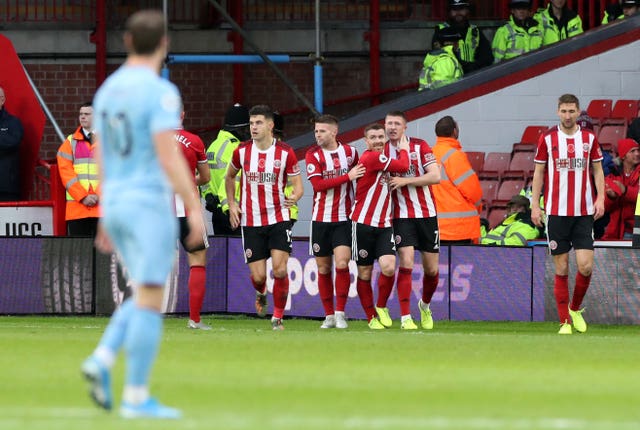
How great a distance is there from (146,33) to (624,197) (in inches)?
437

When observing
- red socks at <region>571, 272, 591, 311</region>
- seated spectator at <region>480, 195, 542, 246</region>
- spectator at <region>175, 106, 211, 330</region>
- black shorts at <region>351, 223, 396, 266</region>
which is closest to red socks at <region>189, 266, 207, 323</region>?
spectator at <region>175, 106, 211, 330</region>

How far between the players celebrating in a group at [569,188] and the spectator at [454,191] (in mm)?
2273

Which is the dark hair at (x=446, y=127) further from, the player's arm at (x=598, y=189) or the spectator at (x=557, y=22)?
the spectator at (x=557, y=22)

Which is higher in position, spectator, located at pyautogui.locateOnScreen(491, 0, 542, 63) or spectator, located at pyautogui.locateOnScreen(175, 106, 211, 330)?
spectator, located at pyautogui.locateOnScreen(491, 0, 542, 63)

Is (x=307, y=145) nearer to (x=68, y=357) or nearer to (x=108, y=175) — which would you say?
(x=68, y=357)

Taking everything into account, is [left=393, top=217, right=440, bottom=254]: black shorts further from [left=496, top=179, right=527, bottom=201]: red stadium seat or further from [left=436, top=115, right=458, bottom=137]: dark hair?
[left=496, top=179, right=527, bottom=201]: red stadium seat

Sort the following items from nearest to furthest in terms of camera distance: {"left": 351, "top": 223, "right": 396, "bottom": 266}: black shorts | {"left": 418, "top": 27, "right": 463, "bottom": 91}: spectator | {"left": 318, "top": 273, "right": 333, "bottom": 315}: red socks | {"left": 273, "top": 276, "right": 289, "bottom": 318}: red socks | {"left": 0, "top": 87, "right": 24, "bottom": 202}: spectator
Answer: {"left": 273, "top": 276, "right": 289, "bottom": 318}: red socks
{"left": 351, "top": 223, "right": 396, "bottom": 266}: black shorts
{"left": 318, "top": 273, "right": 333, "bottom": 315}: red socks
{"left": 0, "top": 87, "right": 24, "bottom": 202}: spectator
{"left": 418, "top": 27, "right": 463, "bottom": 91}: spectator

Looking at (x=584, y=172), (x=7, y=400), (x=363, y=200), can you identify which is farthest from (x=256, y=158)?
(x=7, y=400)

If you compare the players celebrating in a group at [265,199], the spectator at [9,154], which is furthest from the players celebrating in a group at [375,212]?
the spectator at [9,154]

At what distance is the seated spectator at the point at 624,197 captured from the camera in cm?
1752

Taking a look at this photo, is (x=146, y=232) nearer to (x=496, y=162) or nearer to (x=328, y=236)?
(x=328, y=236)

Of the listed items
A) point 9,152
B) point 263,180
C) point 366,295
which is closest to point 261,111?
point 263,180

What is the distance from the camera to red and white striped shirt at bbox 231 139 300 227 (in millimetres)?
14695

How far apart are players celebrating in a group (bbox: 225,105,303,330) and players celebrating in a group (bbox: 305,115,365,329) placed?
0.25 metres
